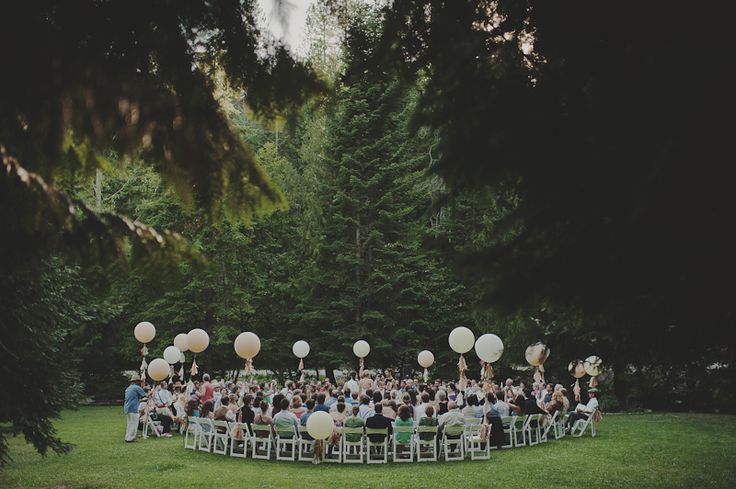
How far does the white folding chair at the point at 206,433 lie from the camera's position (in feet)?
43.7

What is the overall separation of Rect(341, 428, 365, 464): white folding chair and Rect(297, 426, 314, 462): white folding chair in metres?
0.67

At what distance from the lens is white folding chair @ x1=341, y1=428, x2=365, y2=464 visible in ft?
39.9

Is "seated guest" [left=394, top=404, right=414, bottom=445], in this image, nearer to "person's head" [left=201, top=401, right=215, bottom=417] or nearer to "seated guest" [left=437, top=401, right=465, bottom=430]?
"seated guest" [left=437, top=401, right=465, bottom=430]

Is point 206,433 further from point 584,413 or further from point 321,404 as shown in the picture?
point 584,413

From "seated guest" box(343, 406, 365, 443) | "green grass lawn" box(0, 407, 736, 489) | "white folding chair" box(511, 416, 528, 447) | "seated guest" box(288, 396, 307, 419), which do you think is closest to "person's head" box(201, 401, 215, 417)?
"green grass lawn" box(0, 407, 736, 489)

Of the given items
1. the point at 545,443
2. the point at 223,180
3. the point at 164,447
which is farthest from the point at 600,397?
the point at 223,180

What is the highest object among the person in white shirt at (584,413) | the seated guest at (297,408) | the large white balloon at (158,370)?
the large white balloon at (158,370)

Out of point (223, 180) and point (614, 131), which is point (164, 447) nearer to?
point (223, 180)

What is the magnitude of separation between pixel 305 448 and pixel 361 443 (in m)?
1.58

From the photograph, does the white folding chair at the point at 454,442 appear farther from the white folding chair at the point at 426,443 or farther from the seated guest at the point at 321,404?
the seated guest at the point at 321,404

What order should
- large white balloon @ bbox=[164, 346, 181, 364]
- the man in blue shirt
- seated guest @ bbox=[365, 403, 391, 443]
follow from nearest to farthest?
seated guest @ bbox=[365, 403, 391, 443] < the man in blue shirt < large white balloon @ bbox=[164, 346, 181, 364]

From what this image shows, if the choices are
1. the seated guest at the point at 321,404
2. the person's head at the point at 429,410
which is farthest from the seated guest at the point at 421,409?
the seated guest at the point at 321,404

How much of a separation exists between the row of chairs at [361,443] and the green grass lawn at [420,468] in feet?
1.21

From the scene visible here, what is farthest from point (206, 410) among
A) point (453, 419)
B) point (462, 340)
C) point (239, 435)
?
point (462, 340)
